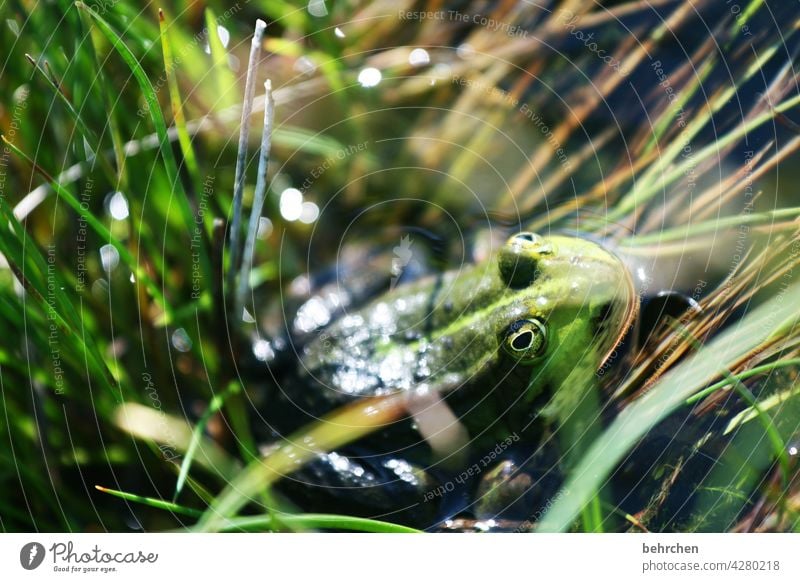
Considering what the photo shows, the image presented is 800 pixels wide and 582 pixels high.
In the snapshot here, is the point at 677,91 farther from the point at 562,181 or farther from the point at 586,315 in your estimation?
the point at 586,315

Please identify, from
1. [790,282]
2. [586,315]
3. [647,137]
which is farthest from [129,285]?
[790,282]

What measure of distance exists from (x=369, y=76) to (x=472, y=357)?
0.50 meters

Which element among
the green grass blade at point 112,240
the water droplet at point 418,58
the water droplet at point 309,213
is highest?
the water droplet at point 418,58

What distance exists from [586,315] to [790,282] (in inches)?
11.5

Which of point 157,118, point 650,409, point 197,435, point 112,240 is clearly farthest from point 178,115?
point 650,409

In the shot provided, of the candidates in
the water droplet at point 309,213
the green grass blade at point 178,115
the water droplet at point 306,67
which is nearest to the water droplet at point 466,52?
the water droplet at point 306,67

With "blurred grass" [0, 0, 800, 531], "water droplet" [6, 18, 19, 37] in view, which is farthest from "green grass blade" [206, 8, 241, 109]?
"water droplet" [6, 18, 19, 37]

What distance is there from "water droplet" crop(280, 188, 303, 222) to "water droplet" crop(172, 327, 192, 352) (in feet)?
0.84

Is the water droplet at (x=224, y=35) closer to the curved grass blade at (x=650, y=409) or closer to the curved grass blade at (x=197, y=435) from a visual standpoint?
the curved grass blade at (x=197, y=435)

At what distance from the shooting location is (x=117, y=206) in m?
0.94

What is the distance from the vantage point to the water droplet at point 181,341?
939 mm

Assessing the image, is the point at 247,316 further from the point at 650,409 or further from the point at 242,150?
the point at 650,409

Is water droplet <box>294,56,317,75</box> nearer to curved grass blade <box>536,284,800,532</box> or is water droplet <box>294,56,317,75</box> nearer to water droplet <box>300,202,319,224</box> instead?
water droplet <box>300,202,319,224</box>

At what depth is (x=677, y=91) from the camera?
967 mm
